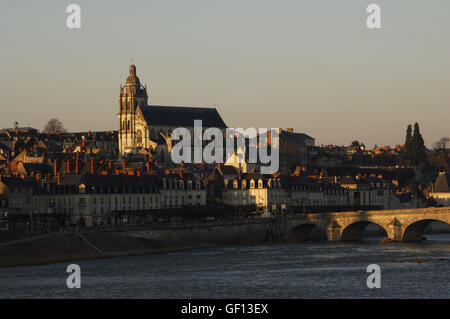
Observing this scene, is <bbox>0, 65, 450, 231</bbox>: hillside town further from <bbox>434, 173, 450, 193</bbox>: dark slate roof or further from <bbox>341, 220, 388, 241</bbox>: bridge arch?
<bbox>341, 220, 388, 241</bbox>: bridge arch

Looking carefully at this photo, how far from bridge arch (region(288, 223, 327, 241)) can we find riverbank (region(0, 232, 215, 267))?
69.9 feet

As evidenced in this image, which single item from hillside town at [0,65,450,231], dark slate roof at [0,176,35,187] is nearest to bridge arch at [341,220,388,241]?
hillside town at [0,65,450,231]

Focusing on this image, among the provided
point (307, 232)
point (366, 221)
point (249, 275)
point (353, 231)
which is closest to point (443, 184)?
point (307, 232)

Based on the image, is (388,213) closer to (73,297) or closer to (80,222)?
(80,222)

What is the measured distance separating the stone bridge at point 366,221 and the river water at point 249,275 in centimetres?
862

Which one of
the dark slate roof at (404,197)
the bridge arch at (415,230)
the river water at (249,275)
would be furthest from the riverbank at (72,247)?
the dark slate roof at (404,197)

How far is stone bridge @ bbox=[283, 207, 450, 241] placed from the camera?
11869 cm

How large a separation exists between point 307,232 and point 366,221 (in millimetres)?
10561

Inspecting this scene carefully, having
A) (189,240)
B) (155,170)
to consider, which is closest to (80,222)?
(189,240)

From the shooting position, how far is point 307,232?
134375 millimetres

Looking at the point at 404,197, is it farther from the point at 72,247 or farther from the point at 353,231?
the point at 72,247

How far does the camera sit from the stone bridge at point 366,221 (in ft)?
389

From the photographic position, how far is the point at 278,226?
13200cm
